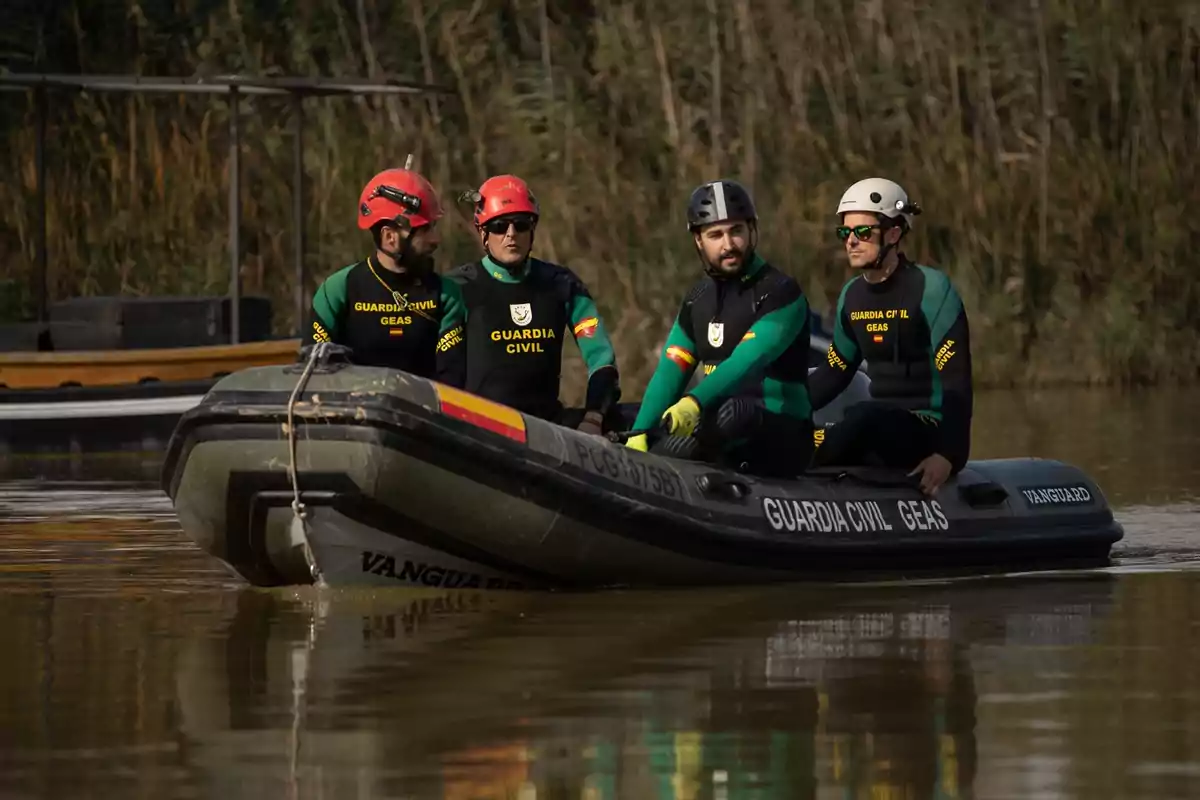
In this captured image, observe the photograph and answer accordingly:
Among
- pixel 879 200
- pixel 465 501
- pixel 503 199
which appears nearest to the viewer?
pixel 465 501

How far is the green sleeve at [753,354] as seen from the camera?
41.0 feet

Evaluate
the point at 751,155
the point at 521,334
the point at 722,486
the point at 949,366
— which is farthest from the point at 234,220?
the point at 722,486

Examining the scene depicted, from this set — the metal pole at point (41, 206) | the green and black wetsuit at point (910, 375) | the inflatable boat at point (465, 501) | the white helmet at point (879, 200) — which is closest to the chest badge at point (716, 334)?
the inflatable boat at point (465, 501)

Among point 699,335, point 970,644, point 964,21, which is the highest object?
point 964,21

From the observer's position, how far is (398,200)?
42.7 ft

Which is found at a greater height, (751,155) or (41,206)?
(751,155)

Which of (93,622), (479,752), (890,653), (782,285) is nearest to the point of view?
(479,752)

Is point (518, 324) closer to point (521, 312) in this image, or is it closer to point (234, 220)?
point (521, 312)

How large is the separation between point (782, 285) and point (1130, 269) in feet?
41.3

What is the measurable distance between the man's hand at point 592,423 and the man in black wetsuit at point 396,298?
0.54m

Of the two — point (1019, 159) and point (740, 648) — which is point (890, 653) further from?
point (1019, 159)

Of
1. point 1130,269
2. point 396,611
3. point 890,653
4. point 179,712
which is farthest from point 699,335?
point 1130,269

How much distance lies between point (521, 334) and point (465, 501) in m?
1.54

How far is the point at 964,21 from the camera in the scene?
25.6 m
